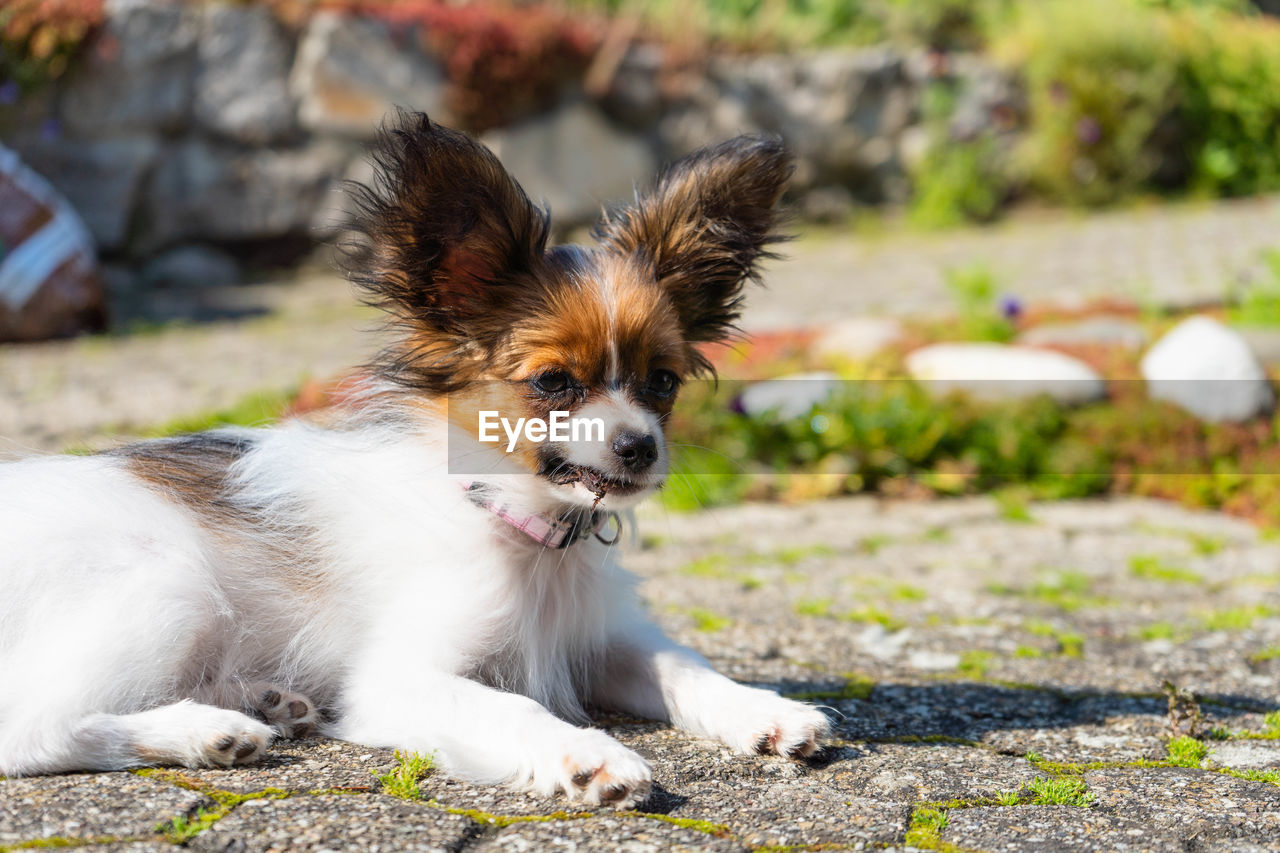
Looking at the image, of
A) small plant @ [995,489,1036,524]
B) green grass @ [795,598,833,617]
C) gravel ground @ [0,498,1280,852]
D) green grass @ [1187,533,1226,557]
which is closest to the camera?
gravel ground @ [0,498,1280,852]

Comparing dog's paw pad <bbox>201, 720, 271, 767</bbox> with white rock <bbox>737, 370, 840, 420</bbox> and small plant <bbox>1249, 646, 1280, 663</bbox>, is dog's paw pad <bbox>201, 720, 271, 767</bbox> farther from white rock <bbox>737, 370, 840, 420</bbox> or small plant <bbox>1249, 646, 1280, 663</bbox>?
→ white rock <bbox>737, 370, 840, 420</bbox>

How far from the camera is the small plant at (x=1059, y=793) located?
10.1 ft

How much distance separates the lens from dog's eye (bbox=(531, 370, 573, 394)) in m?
3.33

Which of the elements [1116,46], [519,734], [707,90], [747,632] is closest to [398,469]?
→ [519,734]

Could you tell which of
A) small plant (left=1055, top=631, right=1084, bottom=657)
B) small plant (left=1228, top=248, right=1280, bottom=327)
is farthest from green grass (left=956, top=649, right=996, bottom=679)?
small plant (left=1228, top=248, right=1280, bottom=327)

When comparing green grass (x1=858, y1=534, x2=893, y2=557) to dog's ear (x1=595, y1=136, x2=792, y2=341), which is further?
green grass (x1=858, y1=534, x2=893, y2=557)

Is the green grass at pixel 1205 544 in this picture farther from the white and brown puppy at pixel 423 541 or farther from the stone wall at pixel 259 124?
the stone wall at pixel 259 124

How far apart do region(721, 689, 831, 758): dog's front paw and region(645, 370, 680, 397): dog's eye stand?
3.07ft

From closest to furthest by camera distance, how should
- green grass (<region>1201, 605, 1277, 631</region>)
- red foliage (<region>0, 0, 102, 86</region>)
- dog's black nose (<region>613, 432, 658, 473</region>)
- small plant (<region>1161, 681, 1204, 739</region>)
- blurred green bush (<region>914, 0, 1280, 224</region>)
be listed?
1. dog's black nose (<region>613, 432, 658, 473</region>)
2. small plant (<region>1161, 681, 1204, 739</region>)
3. green grass (<region>1201, 605, 1277, 631</region>)
4. red foliage (<region>0, 0, 102, 86</region>)
5. blurred green bush (<region>914, 0, 1280, 224</region>)

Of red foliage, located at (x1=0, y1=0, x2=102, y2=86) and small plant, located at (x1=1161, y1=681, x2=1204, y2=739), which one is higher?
red foliage, located at (x1=0, y1=0, x2=102, y2=86)

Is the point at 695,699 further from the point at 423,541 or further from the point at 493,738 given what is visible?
the point at 423,541

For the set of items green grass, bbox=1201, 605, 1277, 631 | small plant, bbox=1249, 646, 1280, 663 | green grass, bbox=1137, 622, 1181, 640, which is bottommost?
green grass, bbox=1137, 622, 1181, 640

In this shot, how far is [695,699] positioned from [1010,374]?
17.9 ft

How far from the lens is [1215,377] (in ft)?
25.9
